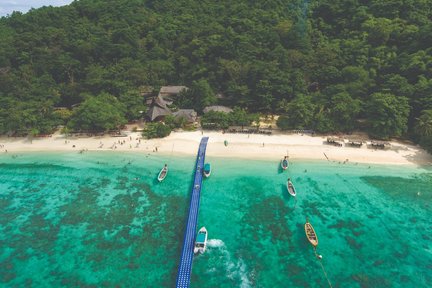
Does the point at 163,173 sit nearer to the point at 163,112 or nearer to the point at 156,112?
the point at 156,112

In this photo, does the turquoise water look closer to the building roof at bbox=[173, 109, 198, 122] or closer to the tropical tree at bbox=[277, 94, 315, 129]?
the tropical tree at bbox=[277, 94, 315, 129]

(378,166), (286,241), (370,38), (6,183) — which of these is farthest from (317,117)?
(6,183)

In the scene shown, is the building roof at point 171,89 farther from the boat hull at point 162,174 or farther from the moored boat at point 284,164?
the moored boat at point 284,164

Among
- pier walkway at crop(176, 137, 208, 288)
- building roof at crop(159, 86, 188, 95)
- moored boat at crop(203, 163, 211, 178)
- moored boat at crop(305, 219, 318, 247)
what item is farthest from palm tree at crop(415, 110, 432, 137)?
building roof at crop(159, 86, 188, 95)

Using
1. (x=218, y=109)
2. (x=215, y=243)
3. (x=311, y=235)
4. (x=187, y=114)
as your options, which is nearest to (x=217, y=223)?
(x=215, y=243)

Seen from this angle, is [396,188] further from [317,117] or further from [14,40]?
[14,40]
